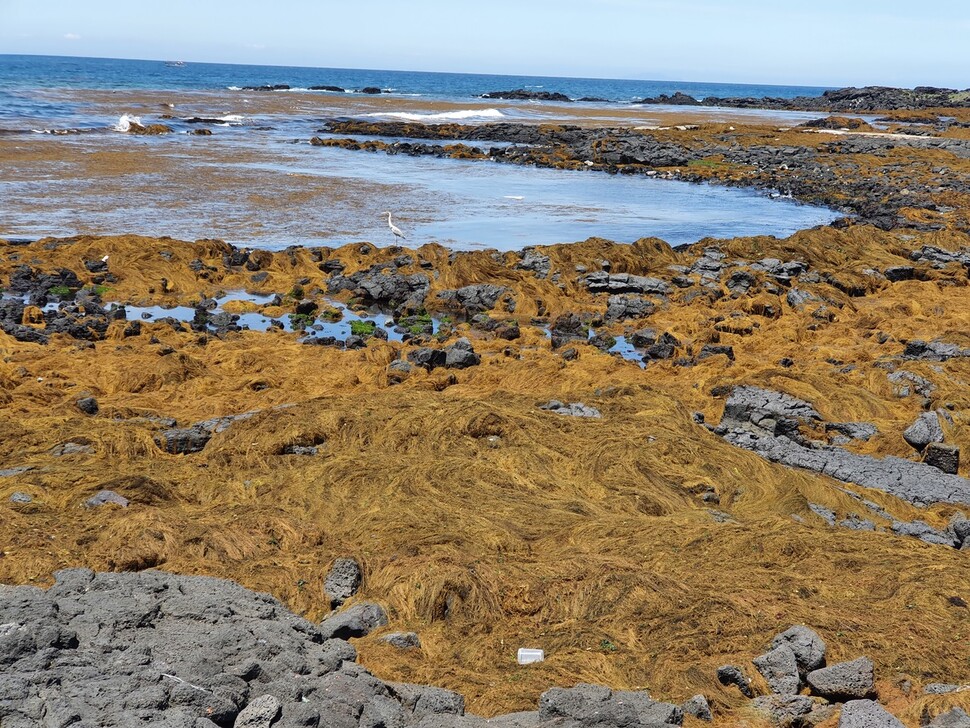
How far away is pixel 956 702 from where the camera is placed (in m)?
5.11

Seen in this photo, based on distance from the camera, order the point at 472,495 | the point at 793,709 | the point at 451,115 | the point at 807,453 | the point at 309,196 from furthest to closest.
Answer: the point at 451,115 → the point at 309,196 → the point at 807,453 → the point at 472,495 → the point at 793,709

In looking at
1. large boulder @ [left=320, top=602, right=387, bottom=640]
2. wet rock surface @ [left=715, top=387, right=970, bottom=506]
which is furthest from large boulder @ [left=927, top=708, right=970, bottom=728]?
wet rock surface @ [left=715, top=387, right=970, bottom=506]

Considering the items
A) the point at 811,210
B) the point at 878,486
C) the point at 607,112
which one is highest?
the point at 607,112

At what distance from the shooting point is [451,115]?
271 ft

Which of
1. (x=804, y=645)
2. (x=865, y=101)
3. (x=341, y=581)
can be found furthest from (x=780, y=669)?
(x=865, y=101)

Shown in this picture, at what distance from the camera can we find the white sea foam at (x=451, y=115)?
253 feet

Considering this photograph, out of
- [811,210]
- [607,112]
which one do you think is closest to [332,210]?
[811,210]

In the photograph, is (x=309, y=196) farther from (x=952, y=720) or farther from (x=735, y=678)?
(x=952, y=720)

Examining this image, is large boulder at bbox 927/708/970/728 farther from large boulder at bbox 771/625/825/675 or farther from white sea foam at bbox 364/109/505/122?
white sea foam at bbox 364/109/505/122

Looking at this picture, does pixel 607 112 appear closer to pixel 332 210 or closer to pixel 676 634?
pixel 332 210

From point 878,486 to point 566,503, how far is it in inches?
153

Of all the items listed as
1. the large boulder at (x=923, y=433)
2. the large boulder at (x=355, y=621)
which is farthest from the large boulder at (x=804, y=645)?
the large boulder at (x=923, y=433)

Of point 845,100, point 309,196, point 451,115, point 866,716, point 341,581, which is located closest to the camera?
point 866,716

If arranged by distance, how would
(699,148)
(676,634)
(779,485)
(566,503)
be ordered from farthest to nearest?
(699,148) → (779,485) → (566,503) → (676,634)
